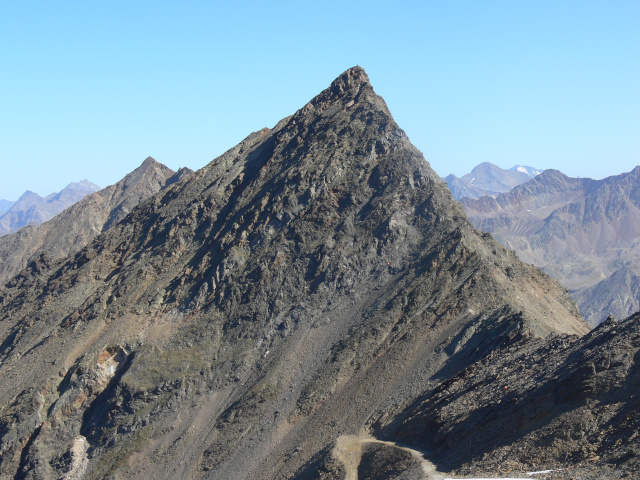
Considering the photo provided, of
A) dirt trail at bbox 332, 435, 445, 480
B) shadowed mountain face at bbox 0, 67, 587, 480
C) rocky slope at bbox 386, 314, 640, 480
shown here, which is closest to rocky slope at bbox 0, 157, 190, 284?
shadowed mountain face at bbox 0, 67, 587, 480

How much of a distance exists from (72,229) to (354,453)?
468 feet

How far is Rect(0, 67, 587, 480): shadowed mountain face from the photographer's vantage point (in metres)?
69.9

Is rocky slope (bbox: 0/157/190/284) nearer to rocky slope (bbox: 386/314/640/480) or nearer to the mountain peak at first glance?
the mountain peak

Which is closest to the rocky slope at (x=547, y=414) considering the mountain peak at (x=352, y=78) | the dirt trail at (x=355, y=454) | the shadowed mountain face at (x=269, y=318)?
the dirt trail at (x=355, y=454)

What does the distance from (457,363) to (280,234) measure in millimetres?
36589

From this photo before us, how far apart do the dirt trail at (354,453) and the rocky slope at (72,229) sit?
128m

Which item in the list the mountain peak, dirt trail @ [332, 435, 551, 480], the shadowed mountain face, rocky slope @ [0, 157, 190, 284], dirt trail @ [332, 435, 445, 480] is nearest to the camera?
dirt trail @ [332, 435, 551, 480]

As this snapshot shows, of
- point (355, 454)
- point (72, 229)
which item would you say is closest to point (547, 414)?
point (355, 454)

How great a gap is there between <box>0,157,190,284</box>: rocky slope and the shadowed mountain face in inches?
2642

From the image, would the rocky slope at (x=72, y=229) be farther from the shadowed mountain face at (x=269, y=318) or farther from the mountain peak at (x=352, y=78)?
the mountain peak at (x=352, y=78)

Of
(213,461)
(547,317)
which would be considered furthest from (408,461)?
(547,317)

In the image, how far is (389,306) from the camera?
79.3 metres

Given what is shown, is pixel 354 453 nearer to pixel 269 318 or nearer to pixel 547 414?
pixel 547 414

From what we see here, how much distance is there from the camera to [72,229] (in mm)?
177500
